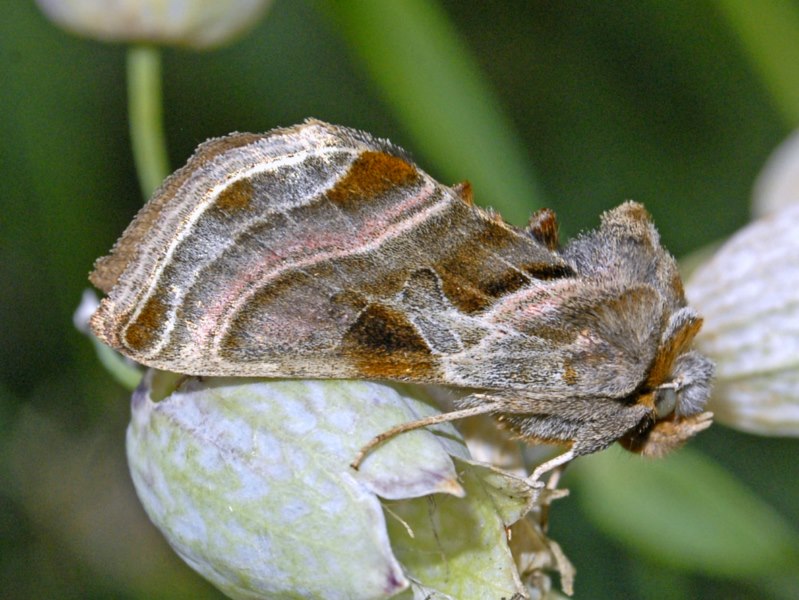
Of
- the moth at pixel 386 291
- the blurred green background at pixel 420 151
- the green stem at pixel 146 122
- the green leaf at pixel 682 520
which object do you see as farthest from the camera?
the blurred green background at pixel 420 151

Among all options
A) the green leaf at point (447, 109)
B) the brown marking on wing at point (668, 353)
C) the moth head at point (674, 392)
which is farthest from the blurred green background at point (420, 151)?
the brown marking on wing at point (668, 353)

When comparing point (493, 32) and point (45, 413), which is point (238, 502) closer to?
point (45, 413)

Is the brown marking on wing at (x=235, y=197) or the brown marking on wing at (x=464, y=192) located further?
the brown marking on wing at (x=464, y=192)

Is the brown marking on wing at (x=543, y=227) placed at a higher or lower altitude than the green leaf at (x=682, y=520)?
higher

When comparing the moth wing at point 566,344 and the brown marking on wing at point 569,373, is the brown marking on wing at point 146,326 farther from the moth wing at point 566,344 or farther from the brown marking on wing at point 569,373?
the brown marking on wing at point 569,373

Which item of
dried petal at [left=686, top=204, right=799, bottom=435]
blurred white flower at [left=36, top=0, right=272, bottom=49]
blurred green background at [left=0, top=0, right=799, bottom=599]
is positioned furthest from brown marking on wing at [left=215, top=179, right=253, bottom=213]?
dried petal at [left=686, top=204, right=799, bottom=435]

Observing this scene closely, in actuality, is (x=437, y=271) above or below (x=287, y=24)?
below

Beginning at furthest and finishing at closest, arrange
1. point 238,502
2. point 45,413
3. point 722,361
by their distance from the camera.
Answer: point 45,413, point 722,361, point 238,502

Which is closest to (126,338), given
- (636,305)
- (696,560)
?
(636,305)

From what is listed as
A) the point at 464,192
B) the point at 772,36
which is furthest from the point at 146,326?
the point at 772,36
